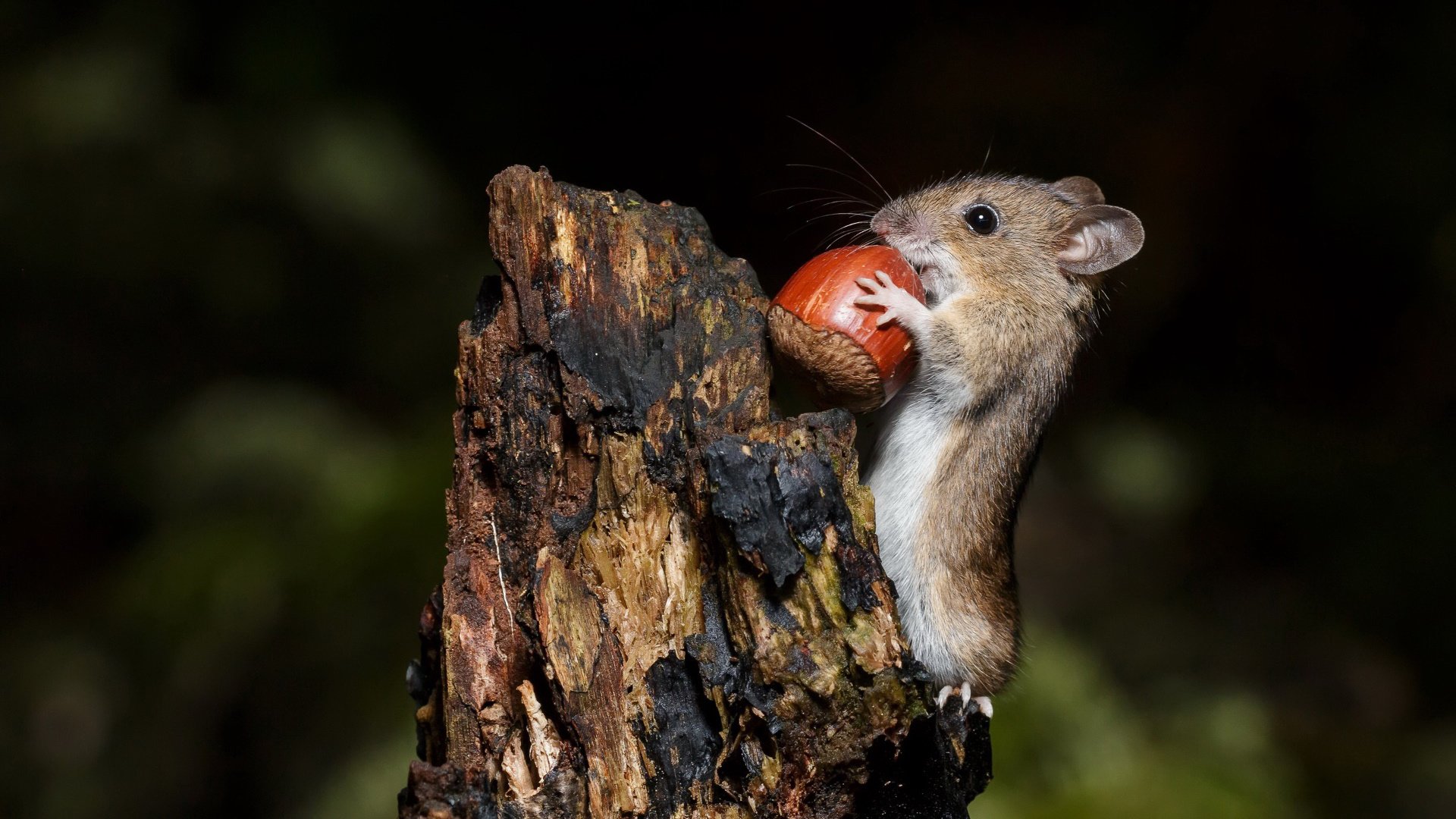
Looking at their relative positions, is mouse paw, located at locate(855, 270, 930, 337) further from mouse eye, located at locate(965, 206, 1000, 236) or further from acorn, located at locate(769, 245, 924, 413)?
mouse eye, located at locate(965, 206, 1000, 236)

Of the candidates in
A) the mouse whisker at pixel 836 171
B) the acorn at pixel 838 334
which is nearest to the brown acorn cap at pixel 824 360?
the acorn at pixel 838 334

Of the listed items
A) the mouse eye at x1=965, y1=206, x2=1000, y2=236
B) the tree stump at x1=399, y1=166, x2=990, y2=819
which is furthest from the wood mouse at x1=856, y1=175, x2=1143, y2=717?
the tree stump at x1=399, y1=166, x2=990, y2=819

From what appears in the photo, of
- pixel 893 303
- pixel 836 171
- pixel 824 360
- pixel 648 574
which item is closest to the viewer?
Answer: pixel 648 574

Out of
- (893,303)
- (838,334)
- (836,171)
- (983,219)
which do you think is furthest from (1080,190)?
(838,334)

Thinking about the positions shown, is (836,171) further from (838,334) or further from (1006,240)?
(838,334)

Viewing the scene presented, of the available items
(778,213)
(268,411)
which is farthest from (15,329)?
(778,213)

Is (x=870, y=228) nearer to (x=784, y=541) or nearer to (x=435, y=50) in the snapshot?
(x=784, y=541)

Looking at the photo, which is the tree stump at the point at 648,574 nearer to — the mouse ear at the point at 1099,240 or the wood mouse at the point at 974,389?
the wood mouse at the point at 974,389

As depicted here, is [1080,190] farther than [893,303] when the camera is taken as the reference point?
Yes
